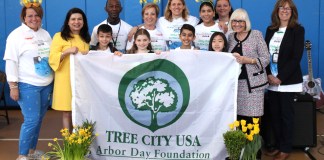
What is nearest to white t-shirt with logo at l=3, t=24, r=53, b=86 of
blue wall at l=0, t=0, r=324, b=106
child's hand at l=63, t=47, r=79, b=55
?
child's hand at l=63, t=47, r=79, b=55

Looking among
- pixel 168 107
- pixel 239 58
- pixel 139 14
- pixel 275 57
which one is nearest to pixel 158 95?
pixel 168 107

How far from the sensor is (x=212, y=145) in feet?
13.5

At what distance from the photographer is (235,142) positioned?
12.2 feet

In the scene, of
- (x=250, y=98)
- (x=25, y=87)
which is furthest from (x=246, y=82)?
(x=25, y=87)

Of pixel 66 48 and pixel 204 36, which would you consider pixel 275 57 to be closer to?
pixel 204 36

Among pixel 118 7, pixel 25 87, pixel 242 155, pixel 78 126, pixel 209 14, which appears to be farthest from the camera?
pixel 118 7

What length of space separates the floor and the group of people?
401mm

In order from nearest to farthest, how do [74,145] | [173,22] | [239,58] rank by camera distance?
[74,145] < [239,58] < [173,22]

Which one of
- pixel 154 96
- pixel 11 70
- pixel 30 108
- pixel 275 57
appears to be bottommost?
pixel 30 108

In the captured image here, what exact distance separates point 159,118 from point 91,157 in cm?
76

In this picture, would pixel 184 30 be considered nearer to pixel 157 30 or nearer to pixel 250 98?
pixel 157 30

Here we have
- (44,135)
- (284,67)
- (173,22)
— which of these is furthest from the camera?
(44,135)

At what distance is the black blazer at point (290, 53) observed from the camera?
Result: 4.38 m

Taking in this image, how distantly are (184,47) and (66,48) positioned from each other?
118 cm
